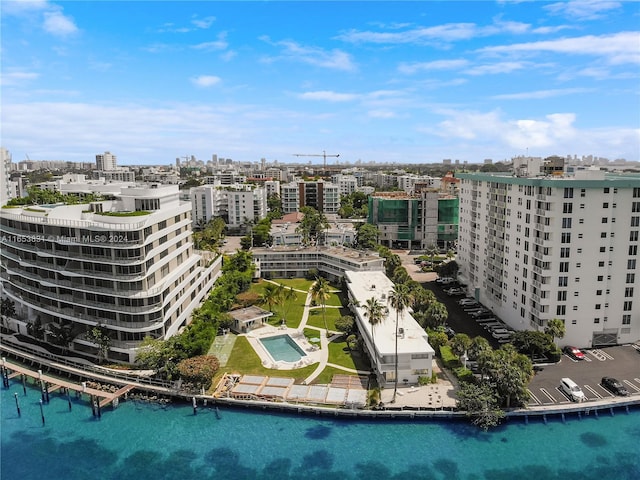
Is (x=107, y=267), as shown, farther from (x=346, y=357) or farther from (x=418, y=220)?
(x=418, y=220)

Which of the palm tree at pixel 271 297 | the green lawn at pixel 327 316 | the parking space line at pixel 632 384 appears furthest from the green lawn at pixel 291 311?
the parking space line at pixel 632 384

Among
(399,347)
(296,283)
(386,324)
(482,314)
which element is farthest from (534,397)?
(296,283)

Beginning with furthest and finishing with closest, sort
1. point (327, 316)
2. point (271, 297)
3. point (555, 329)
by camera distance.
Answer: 1. point (327, 316)
2. point (271, 297)
3. point (555, 329)

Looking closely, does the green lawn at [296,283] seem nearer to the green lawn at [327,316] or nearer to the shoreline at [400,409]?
the green lawn at [327,316]

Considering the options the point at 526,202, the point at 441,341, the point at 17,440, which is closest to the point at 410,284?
the point at 441,341

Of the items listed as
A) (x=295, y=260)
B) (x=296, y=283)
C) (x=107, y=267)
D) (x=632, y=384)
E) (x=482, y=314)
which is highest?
(x=107, y=267)

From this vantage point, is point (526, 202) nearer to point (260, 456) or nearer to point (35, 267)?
point (260, 456)

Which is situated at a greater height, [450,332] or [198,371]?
[198,371]
